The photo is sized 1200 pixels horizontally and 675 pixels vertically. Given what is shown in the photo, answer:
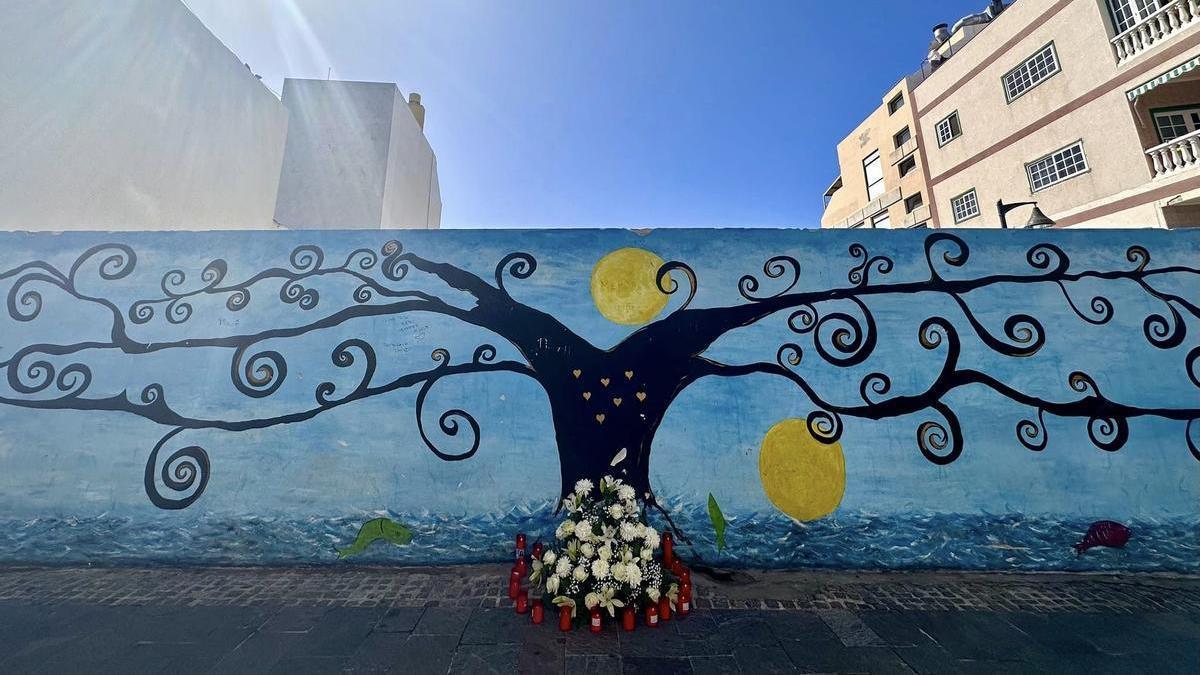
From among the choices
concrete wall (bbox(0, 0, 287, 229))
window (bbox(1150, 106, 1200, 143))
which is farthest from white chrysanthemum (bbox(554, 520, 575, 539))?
window (bbox(1150, 106, 1200, 143))

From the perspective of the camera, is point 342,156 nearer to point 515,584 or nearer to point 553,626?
point 515,584

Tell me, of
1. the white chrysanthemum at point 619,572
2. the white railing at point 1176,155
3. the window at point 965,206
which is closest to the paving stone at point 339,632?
the white chrysanthemum at point 619,572

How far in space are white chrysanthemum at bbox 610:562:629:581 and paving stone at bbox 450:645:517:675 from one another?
0.71m

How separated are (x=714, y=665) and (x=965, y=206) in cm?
1773

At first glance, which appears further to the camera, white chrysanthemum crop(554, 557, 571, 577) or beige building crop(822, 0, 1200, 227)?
beige building crop(822, 0, 1200, 227)

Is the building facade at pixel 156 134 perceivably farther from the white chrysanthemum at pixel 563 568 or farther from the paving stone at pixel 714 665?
the paving stone at pixel 714 665

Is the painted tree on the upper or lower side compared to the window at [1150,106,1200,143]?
lower

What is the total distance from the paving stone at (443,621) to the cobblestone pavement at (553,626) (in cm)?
1

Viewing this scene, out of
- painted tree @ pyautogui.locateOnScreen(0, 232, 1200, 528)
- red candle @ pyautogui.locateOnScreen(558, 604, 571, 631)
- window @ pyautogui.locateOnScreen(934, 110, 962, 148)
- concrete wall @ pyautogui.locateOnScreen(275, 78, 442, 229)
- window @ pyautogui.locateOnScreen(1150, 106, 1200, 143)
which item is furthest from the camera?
window @ pyautogui.locateOnScreen(934, 110, 962, 148)

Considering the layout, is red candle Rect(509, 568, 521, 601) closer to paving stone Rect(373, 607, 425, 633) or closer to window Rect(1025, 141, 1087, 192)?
paving stone Rect(373, 607, 425, 633)

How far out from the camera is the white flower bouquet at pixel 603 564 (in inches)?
109

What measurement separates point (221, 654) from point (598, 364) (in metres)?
2.95

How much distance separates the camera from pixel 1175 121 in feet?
31.2

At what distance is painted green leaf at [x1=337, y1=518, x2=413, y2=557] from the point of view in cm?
359
